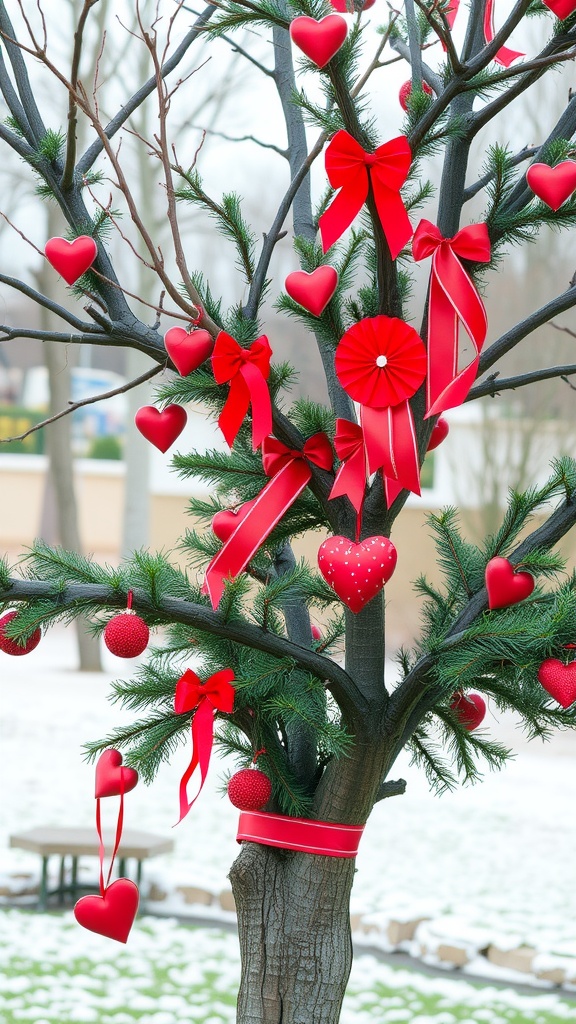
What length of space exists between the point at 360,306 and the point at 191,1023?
244cm

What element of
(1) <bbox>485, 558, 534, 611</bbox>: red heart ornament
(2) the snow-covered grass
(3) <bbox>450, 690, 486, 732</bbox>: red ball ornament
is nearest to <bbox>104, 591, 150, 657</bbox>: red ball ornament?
(1) <bbox>485, 558, 534, 611</bbox>: red heart ornament

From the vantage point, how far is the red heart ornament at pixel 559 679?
157 centimetres

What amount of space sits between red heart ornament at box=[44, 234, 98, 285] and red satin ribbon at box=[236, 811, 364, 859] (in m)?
0.90

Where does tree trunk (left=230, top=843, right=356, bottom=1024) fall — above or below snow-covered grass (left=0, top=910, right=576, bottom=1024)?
above

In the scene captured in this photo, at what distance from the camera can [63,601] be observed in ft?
5.08

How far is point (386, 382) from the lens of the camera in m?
1.49

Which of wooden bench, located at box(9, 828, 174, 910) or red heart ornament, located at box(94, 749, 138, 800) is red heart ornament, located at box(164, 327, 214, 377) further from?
wooden bench, located at box(9, 828, 174, 910)

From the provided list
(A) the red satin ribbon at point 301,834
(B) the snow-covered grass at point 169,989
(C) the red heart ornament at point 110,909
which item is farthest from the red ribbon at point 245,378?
(B) the snow-covered grass at point 169,989

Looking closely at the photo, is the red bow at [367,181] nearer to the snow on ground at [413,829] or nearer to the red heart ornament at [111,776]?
the red heart ornament at [111,776]

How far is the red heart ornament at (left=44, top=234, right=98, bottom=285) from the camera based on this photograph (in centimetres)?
151

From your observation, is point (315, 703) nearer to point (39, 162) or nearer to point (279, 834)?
point (279, 834)

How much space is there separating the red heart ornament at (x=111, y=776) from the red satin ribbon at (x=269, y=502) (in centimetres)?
32

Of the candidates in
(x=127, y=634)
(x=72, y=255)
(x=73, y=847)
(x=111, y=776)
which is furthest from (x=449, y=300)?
(x=73, y=847)

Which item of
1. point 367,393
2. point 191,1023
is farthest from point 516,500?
point 191,1023
